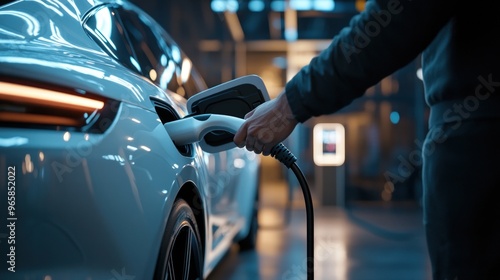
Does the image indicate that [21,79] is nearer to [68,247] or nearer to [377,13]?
[68,247]

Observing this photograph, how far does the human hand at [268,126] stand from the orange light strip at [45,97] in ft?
1.70

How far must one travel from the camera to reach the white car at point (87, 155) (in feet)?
5.41

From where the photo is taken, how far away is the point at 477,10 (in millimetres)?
1249

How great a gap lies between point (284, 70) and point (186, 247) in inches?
451

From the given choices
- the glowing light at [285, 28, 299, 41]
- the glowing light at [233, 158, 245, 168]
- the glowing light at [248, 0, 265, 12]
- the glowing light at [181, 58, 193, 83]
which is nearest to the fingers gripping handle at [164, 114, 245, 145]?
the glowing light at [181, 58, 193, 83]

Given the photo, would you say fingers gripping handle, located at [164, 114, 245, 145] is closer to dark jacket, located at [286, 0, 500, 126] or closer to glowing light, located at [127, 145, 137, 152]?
glowing light, located at [127, 145, 137, 152]

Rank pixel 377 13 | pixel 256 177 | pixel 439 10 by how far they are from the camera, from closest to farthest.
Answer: pixel 439 10 → pixel 377 13 → pixel 256 177

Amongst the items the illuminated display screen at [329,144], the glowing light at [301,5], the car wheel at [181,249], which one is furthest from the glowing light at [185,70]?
the glowing light at [301,5]

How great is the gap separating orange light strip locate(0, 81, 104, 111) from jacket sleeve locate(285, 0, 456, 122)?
0.71m

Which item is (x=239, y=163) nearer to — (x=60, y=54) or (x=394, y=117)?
(x=60, y=54)

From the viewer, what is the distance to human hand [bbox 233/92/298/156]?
1463mm

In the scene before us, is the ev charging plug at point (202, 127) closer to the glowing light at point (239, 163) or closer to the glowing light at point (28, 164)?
the glowing light at point (28, 164)

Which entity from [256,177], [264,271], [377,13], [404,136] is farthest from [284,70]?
[377,13]

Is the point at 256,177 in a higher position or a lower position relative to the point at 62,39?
lower
